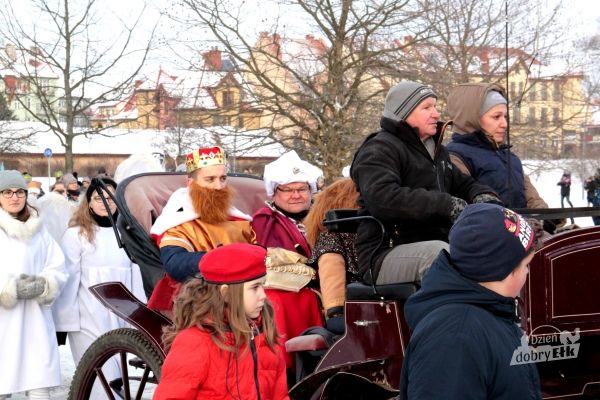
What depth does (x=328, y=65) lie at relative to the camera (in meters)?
15.7

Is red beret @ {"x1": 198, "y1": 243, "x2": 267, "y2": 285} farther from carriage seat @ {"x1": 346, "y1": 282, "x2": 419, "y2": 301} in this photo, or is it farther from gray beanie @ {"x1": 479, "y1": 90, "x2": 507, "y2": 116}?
gray beanie @ {"x1": 479, "y1": 90, "x2": 507, "y2": 116}

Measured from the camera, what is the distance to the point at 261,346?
3346 millimetres

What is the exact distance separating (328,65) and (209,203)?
1119 centimetres

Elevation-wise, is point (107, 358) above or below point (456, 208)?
below

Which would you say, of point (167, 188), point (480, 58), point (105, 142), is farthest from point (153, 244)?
point (105, 142)

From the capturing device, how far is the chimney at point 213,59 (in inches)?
627

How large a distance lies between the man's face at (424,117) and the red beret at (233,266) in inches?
43.5

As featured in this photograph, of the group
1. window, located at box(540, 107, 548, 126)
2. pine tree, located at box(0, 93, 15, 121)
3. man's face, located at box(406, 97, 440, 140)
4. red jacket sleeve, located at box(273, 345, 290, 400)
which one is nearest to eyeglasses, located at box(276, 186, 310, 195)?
man's face, located at box(406, 97, 440, 140)

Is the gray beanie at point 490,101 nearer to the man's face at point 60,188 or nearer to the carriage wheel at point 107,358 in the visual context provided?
the carriage wheel at point 107,358

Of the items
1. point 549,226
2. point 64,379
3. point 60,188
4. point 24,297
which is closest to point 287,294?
point 549,226

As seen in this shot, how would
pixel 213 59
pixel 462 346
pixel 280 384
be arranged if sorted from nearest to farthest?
pixel 462 346
pixel 280 384
pixel 213 59

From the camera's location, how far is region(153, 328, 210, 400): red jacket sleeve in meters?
3.08

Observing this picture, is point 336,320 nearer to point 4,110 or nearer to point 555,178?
point 4,110

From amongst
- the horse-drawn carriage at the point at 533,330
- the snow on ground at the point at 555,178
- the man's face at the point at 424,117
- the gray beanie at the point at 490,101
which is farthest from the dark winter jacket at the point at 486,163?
the snow on ground at the point at 555,178
